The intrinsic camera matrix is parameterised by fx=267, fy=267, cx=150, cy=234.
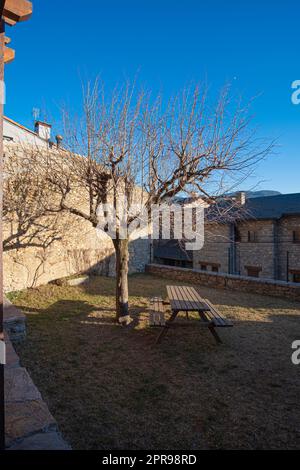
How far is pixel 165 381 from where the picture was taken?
3.39 metres

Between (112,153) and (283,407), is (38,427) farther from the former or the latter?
(112,153)

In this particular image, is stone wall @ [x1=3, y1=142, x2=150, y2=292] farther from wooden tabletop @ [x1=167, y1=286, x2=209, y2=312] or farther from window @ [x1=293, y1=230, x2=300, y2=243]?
window @ [x1=293, y1=230, x2=300, y2=243]

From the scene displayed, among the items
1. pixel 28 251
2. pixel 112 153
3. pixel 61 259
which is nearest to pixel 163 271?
pixel 61 259

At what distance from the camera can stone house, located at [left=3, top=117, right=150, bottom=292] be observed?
786cm

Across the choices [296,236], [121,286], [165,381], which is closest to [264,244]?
[296,236]

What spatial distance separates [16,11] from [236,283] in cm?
881

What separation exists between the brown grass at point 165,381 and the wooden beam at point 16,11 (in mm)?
3259

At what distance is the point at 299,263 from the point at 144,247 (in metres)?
9.27

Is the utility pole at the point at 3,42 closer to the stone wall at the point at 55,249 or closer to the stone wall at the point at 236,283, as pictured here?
the stone wall at the point at 55,249

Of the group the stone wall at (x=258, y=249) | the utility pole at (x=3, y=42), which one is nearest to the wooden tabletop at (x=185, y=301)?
the utility pole at (x=3, y=42)

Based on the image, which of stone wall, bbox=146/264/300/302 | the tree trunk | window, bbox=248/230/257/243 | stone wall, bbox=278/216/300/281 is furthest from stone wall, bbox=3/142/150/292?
stone wall, bbox=278/216/300/281

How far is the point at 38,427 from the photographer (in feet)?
6.61

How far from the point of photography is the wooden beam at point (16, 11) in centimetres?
169

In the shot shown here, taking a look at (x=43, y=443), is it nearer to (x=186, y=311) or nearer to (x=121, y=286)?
(x=186, y=311)
